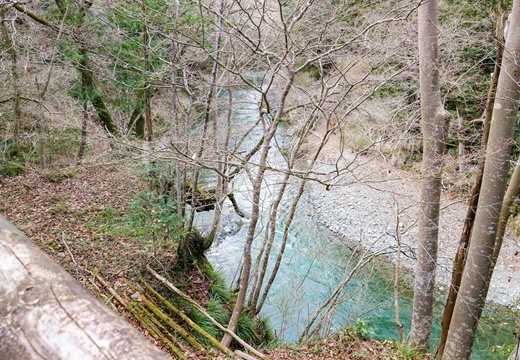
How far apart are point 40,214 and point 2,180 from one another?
1678mm

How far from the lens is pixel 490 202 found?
13.2 feet

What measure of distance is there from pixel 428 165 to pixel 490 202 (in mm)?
1000

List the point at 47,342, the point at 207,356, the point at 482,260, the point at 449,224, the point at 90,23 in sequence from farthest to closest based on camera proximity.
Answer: the point at 449,224 → the point at 90,23 → the point at 207,356 → the point at 482,260 → the point at 47,342

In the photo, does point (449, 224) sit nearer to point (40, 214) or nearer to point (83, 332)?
point (40, 214)

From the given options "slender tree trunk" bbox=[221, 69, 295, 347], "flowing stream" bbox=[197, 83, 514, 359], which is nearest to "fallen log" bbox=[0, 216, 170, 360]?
"slender tree trunk" bbox=[221, 69, 295, 347]

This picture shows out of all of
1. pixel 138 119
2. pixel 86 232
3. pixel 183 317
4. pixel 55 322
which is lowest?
pixel 183 317

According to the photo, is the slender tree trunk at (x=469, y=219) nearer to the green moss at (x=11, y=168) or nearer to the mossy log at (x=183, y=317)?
the mossy log at (x=183, y=317)

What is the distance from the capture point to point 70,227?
5.96 m

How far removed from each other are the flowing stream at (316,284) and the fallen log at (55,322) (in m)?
4.97

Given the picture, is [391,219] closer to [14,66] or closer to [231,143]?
[231,143]

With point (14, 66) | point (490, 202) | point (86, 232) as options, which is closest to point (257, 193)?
point (490, 202)

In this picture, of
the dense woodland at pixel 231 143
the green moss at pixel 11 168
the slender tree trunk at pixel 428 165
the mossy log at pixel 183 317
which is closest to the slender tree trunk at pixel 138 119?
the dense woodland at pixel 231 143

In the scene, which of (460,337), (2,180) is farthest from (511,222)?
(2,180)

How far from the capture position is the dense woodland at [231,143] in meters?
4.43
